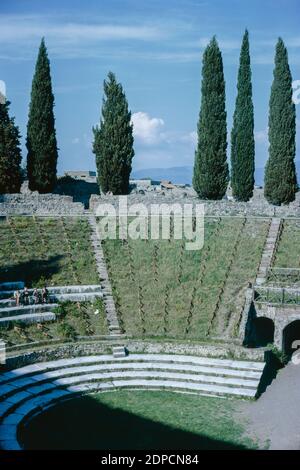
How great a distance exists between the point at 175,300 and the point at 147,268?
365cm

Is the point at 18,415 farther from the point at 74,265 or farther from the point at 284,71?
the point at 284,71

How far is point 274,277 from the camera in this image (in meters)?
34.0

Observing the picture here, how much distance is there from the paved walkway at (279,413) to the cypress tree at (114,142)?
74.9 ft

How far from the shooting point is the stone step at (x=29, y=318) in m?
30.1

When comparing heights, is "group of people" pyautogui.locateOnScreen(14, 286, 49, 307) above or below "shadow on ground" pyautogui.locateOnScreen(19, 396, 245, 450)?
above

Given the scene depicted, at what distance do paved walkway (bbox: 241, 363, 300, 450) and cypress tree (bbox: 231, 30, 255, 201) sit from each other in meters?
20.2

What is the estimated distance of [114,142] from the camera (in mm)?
47250

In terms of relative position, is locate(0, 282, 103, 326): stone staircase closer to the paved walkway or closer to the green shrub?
the green shrub

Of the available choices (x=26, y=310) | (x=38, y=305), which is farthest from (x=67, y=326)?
(x=26, y=310)

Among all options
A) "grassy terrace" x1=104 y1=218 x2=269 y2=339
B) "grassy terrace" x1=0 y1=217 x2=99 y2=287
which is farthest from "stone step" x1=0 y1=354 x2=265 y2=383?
"grassy terrace" x1=0 y1=217 x2=99 y2=287

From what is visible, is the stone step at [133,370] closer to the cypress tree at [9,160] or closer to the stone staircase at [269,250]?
the stone staircase at [269,250]

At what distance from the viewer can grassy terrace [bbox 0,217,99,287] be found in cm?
3466

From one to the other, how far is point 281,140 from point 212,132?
16.9 feet

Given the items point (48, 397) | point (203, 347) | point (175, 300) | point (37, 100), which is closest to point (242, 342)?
point (203, 347)
